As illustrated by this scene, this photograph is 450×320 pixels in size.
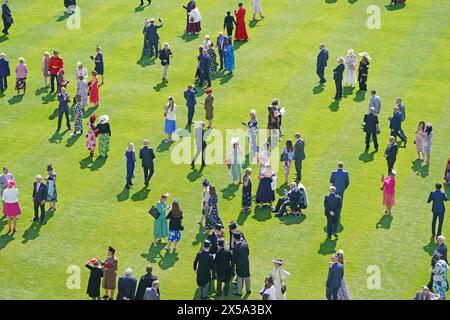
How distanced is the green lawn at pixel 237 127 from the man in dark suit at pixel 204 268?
2.27ft

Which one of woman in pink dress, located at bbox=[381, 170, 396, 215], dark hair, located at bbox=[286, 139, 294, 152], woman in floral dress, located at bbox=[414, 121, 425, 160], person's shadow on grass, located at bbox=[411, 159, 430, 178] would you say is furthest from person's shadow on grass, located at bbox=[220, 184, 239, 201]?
woman in floral dress, located at bbox=[414, 121, 425, 160]

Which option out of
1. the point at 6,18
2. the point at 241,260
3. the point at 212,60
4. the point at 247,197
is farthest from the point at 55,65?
the point at 241,260

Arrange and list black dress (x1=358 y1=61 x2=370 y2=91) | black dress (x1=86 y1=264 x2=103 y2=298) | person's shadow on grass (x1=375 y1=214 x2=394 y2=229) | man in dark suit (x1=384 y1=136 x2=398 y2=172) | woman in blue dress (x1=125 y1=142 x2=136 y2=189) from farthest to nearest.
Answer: black dress (x1=358 y1=61 x2=370 y2=91) → man in dark suit (x1=384 y1=136 x2=398 y2=172) → woman in blue dress (x1=125 y1=142 x2=136 y2=189) → person's shadow on grass (x1=375 y1=214 x2=394 y2=229) → black dress (x1=86 y1=264 x2=103 y2=298)

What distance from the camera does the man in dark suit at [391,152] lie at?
4134cm

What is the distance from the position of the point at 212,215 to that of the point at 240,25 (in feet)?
62.3

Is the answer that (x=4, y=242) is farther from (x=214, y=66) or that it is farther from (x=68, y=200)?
(x=214, y=66)

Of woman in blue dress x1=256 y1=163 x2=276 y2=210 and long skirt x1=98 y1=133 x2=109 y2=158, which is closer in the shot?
woman in blue dress x1=256 y1=163 x2=276 y2=210

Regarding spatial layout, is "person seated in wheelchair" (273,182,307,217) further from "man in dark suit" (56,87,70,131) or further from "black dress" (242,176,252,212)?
"man in dark suit" (56,87,70,131)

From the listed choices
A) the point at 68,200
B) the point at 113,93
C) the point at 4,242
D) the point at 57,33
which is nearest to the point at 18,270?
the point at 4,242

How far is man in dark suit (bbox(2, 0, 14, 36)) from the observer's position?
56156 millimetres

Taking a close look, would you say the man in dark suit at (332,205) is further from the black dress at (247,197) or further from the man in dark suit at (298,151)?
the man in dark suit at (298,151)

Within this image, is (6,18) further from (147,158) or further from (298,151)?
(298,151)

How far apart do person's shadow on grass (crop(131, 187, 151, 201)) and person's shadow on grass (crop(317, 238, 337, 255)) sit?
283 inches

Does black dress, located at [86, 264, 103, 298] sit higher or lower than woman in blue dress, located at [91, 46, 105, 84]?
lower
